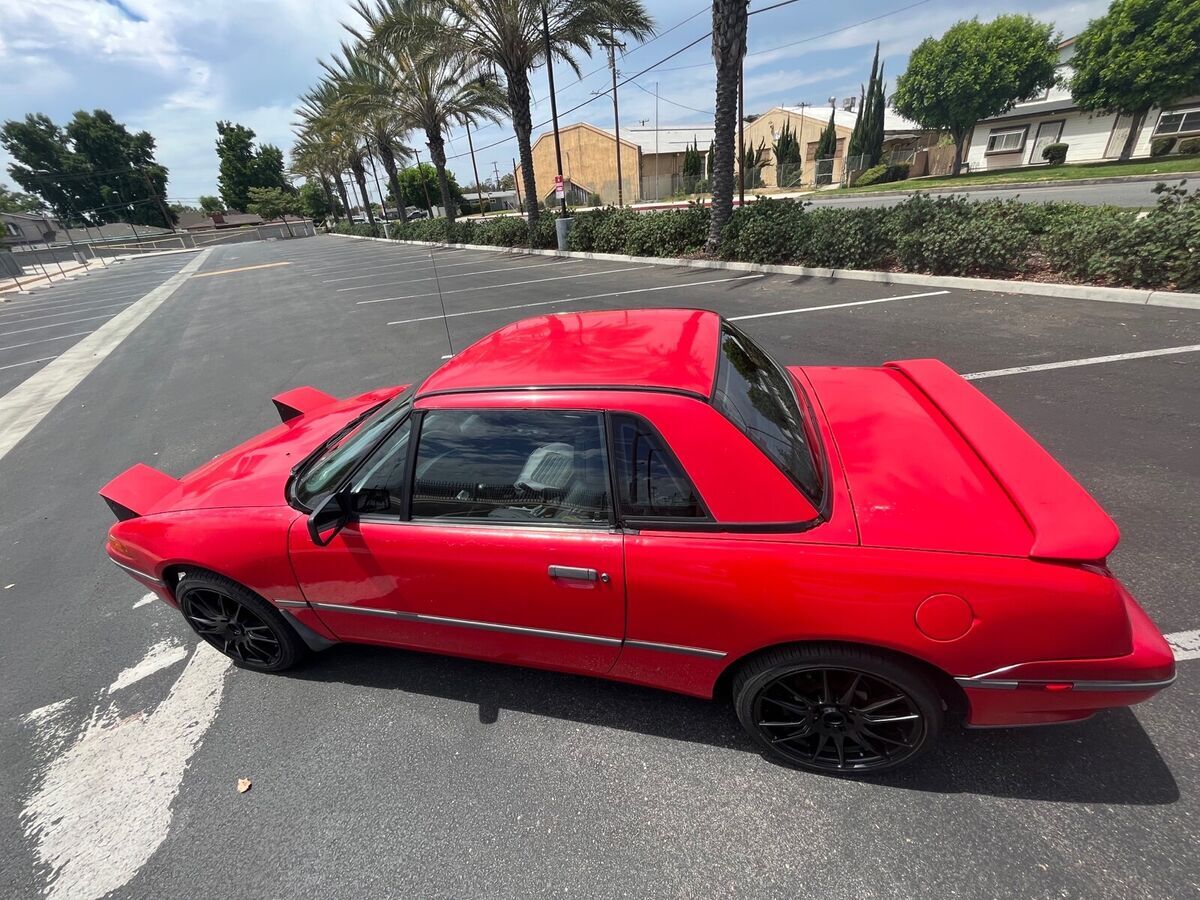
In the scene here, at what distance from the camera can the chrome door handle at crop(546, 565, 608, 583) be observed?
1.86 m

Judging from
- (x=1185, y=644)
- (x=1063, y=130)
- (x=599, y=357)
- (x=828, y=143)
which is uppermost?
(x=828, y=143)

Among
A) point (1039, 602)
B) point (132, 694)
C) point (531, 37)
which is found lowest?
point (132, 694)

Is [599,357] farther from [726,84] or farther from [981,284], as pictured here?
[726,84]

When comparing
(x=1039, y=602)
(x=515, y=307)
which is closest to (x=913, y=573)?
(x=1039, y=602)

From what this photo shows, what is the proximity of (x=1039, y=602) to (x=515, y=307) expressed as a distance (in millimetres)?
9770

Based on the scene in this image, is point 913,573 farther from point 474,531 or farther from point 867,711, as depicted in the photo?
point 474,531

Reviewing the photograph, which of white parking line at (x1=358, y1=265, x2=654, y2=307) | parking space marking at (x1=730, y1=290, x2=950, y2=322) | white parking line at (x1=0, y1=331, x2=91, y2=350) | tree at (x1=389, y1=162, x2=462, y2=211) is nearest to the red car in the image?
parking space marking at (x1=730, y1=290, x2=950, y2=322)

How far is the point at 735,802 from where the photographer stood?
1.89 meters

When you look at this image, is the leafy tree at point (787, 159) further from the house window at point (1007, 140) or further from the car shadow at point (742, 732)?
the car shadow at point (742, 732)

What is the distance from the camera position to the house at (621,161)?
1919 inches

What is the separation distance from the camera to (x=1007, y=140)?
36.9 metres

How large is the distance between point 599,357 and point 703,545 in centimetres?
92

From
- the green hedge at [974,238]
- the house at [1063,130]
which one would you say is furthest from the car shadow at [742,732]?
the house at [1063,130]

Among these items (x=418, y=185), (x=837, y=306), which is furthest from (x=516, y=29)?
(x=418, y=185)
